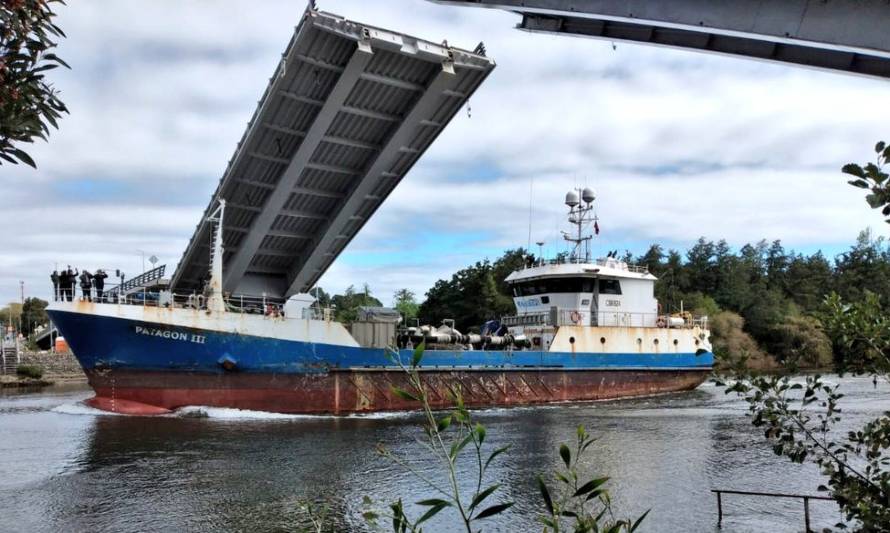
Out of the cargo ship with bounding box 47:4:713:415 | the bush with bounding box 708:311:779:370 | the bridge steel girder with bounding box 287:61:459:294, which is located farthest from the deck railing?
the bush with bounding box 708:311:779:370

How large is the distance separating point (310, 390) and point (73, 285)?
6.66 meters

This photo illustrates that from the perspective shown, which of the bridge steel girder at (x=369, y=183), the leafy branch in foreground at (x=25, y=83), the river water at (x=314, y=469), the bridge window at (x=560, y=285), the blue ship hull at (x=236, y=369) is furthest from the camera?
the bridge window at (x=560, y=285)

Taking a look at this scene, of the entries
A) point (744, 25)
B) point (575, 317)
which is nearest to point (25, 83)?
point (744, 25)

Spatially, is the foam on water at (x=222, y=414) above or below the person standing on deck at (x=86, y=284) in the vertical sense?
below

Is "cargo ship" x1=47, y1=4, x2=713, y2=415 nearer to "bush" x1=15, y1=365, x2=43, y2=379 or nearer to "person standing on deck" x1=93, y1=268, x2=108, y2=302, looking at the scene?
"person standing on deck" x1=93, y1=268, x2=108, y2=302

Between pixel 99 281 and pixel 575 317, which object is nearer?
pixel 99 281

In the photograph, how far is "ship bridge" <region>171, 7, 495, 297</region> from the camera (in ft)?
49.0

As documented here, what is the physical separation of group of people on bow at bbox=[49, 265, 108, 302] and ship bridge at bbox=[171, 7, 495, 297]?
305cm

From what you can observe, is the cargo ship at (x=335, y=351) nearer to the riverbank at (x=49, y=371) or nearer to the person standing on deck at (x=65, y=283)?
the person standing on deck at (x=65, y=283)

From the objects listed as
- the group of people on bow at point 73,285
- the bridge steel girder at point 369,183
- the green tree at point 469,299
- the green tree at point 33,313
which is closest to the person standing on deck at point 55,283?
the group of people on bow at point 73,285

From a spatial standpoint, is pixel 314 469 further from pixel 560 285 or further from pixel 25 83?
pixel 560 285

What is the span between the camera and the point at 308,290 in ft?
77.2

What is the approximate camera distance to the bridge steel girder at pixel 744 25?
195 inches

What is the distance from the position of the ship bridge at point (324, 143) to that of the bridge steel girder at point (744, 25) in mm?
8470
